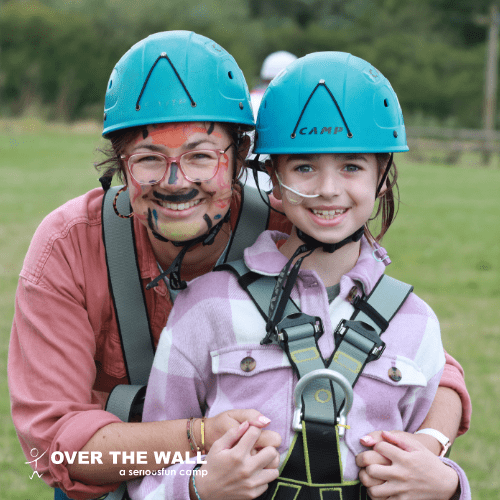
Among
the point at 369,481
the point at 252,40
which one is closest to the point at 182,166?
the point at 369,481

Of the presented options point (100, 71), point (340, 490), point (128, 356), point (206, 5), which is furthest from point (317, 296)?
point (206, 5)

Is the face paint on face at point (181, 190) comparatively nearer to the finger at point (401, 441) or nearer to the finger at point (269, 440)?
the finger at point (269, 440)

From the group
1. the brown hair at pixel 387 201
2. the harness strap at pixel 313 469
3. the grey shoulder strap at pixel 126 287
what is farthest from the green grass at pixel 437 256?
the harness strap at pixel 313 469

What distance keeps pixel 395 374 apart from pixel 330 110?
96 cm

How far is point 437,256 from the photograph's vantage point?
11008 millimetres

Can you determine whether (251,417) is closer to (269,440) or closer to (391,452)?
(269,440)

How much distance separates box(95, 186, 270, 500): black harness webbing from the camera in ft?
9.59

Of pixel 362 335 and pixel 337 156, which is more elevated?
pixel 337 156

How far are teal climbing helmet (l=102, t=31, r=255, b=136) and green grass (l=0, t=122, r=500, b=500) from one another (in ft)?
2.56

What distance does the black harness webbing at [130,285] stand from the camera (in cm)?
292

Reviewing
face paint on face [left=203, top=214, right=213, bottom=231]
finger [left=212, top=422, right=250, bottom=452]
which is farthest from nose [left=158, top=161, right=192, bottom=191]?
finger [left=212, top=422, right=250, bottom=452]

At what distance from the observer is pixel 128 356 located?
3.04m

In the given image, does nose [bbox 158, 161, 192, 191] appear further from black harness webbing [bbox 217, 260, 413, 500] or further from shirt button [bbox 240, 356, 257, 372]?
shirt button [bbox 240, 356, 257, 372]

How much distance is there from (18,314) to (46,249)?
286mm
